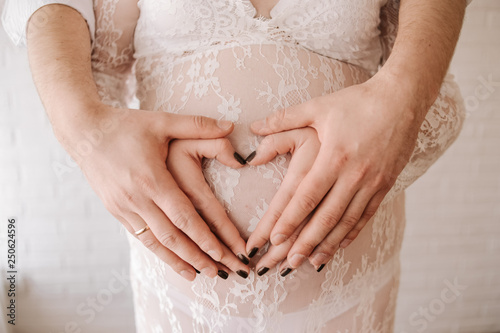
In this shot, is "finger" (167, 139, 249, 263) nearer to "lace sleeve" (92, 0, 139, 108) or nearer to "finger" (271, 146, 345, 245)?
"finger" (271, 146, 345, 245)

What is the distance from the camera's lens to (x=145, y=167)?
0.52 m

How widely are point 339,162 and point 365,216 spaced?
0.12 m

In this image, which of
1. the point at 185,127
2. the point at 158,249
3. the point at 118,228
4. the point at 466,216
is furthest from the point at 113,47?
the point at 466,216

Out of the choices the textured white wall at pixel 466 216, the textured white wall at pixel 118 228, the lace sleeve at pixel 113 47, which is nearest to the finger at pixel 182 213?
the lace sleeve at pixel 113 47

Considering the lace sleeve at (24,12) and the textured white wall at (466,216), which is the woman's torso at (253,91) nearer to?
the lace sleeve at (24,12)

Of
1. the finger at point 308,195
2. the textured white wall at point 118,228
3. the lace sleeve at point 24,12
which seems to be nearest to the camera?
the finger at point 308,195

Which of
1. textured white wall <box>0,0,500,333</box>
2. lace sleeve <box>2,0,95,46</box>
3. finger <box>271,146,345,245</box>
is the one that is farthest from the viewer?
textured white wall <box>0,0,500,333</box>

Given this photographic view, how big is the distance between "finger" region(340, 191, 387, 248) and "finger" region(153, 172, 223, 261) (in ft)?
0.66

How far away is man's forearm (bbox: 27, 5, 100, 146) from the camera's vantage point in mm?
552

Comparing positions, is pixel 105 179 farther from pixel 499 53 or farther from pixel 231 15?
pixel 499 53

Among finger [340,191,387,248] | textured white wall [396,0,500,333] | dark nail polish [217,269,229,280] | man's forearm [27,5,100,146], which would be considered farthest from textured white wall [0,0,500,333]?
finger [340,191,387,248]

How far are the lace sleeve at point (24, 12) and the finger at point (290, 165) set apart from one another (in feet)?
1.26

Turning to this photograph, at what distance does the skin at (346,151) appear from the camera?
52 cm

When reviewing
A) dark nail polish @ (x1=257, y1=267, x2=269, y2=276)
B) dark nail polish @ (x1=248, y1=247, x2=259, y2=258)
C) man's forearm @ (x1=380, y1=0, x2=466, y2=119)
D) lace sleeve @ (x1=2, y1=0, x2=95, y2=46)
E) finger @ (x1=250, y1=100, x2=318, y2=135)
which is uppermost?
lace sleeve @ (x1=2, y1=0, x2=95, y2=46)
